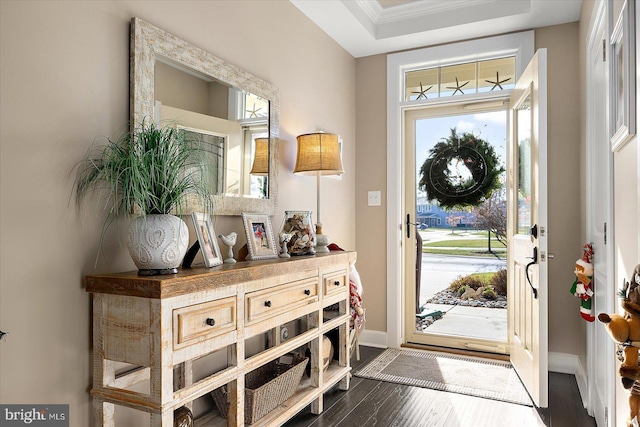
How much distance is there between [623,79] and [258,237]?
168 centimetres

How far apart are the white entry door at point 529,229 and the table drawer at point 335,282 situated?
112cm

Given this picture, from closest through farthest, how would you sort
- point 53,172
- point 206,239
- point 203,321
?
1. point 53,172
2. point 203,321
3. point 206,239

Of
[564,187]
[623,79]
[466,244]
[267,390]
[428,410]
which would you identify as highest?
[623,79]

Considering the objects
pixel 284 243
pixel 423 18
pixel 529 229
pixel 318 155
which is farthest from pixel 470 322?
pixel 423 18

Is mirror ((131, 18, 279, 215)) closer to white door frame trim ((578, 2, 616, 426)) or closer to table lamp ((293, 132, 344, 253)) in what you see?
table lamp ((293, 132, 344, 253))

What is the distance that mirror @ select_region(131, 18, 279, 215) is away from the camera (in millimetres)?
1867

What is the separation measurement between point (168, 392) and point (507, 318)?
114 inches

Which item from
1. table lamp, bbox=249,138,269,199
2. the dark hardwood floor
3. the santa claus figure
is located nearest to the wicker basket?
the dark hardwood floor

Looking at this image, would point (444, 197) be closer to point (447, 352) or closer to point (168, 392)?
point (447, 352)

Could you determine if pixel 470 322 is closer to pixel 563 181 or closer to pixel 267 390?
pixel 563 181

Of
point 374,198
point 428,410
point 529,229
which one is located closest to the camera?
point 428,410

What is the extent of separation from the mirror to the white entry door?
1.55m

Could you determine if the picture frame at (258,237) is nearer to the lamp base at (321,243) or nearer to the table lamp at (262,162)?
the table lamp at (262,162)

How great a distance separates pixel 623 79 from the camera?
1557 mm
